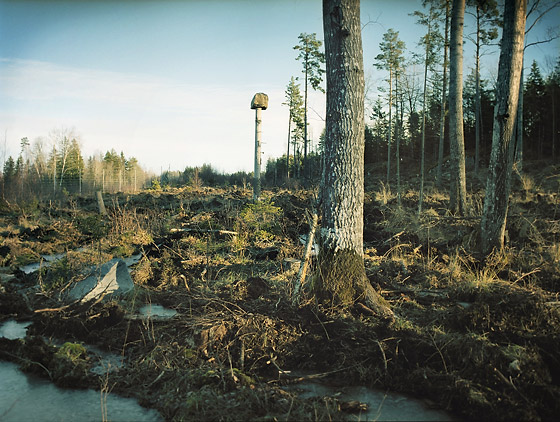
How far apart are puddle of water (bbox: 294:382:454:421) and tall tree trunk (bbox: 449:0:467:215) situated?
9.24m

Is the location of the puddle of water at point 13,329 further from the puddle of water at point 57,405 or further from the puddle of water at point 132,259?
the puddle of water at point 132,259

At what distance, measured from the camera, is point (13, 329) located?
17.4ft

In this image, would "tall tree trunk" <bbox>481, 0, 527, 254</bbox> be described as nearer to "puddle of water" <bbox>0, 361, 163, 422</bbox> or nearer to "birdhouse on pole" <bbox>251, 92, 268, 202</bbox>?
"puddle of water" <bbox>0, 361, 163, 422</bbox>

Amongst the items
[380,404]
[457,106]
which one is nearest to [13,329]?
[380,404]

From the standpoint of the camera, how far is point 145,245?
10.5 metres

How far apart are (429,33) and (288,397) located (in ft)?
58.1

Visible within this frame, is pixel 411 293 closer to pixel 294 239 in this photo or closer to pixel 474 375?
pixel 474 375

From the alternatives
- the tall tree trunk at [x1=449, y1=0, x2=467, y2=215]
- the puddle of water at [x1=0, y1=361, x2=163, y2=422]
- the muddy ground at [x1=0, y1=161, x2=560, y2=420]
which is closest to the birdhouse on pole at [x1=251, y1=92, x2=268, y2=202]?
the muddy ground at [x1=0, y1=161, x2=560, y2=420]

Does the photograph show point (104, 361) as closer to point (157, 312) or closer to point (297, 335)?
point (157, 312)

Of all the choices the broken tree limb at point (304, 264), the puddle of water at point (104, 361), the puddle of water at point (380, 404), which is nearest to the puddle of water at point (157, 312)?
the puddle of water at point (104, 361)

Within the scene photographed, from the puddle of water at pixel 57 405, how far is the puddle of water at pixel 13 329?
1292 millimetres

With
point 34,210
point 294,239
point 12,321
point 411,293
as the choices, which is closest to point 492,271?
point 411,293

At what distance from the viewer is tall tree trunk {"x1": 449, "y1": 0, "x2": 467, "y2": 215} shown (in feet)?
37.2

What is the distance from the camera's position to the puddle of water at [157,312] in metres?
5.56
